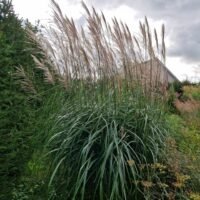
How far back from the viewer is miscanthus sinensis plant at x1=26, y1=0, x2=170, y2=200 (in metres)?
3.75

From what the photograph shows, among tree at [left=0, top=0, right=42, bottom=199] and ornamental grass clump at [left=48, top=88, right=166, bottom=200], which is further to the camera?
tree at [left=0, top=0, right=42, bottom=199]

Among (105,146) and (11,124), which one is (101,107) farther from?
(11,124)

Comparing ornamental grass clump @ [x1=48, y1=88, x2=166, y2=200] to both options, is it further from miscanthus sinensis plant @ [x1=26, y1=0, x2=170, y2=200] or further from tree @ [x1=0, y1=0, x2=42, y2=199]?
tree @ [x1=0, y1=0, x2=42, y2=199]

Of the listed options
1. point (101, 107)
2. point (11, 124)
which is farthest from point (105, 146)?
point (11, 124)

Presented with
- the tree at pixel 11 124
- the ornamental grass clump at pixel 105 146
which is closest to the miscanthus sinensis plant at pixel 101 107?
the ornamental grass clump at pixel 105 146

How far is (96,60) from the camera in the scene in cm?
438

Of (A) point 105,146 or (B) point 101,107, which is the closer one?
(A) point 105,146

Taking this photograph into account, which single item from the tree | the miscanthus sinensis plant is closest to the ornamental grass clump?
the miscanthus sinensis plant

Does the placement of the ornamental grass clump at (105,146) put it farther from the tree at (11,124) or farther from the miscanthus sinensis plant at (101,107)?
the tree at (11,124)

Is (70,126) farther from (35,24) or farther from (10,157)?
(35,24)

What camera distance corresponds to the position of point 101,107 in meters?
4.16

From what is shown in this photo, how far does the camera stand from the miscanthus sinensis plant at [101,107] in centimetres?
375

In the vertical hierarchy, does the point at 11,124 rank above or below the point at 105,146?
above

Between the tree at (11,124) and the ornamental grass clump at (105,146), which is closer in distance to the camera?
the ornamental grass clump at (105,146)
